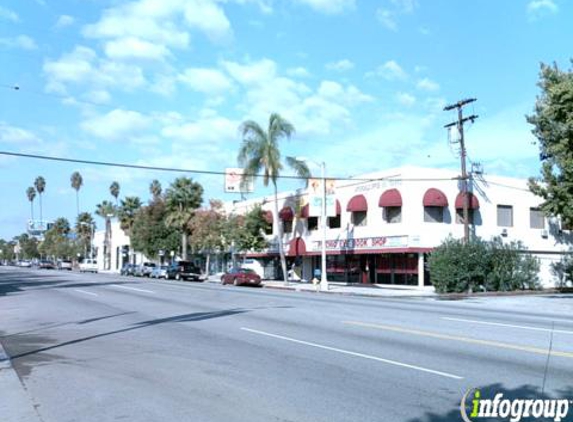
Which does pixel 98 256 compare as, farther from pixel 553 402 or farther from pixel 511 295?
pixel 553 402

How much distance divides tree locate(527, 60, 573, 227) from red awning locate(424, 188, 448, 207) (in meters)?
6.83

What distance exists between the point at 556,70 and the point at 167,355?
25.4 metres

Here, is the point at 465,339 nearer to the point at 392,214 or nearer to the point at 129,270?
the point at 392,214

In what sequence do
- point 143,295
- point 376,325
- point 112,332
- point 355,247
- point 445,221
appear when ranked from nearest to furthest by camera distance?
point 112,332
point 376,325
point 143,295
point 445,221
point 355,247

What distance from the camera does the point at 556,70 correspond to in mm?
28875

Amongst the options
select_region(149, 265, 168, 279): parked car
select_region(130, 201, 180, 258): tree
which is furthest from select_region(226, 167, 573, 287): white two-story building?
select_region(130, 201, 180, 258): tree

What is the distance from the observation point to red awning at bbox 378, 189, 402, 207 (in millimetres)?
37719

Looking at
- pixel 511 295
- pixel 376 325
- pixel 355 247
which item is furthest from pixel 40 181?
pixel 376 325

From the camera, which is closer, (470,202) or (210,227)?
(470,202)

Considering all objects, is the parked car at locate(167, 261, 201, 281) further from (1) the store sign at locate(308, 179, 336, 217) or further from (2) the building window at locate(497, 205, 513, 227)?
(2) the building window at locate(497, 205, 513, 227)

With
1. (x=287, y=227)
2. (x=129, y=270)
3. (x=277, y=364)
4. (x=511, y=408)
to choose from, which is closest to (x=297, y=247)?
(x=287, y=227)

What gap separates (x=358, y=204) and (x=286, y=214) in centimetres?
975

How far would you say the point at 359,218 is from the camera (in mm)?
41906

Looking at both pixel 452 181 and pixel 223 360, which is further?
pixel 452 181
